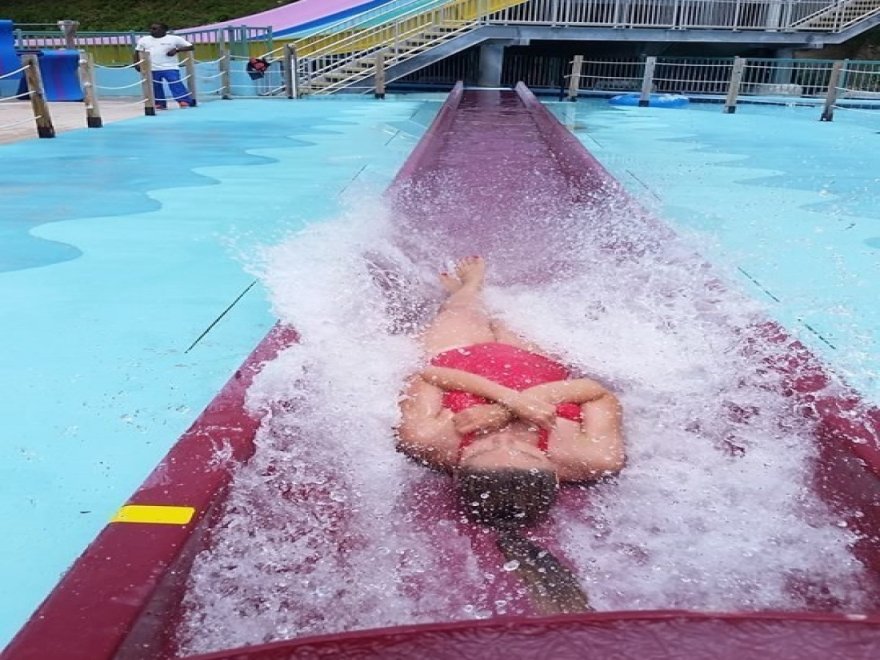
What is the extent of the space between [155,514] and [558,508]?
914 millimetres

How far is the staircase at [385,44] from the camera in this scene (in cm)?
1363

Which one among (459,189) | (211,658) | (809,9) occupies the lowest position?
(459,189)

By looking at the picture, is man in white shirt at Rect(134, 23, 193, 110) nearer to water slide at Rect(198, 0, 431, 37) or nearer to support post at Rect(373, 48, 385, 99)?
support post at Rect(373, 48, 385, 99)

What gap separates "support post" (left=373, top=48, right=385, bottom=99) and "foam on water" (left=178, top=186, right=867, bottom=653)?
10828 mm

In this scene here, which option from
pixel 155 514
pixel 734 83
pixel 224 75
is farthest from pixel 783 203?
pixel 224 75

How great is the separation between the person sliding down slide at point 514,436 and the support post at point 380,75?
A: 38.3 feet

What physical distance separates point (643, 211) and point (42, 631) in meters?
4.31

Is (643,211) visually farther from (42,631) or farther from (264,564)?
(42,631)

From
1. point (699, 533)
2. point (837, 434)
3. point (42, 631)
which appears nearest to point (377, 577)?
point (42, 631)

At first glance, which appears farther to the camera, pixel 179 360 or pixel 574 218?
pixel 574 218

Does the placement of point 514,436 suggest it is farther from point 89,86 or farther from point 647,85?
point 647,85

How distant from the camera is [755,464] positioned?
1.97m

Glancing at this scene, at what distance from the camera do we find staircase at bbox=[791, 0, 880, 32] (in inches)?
595

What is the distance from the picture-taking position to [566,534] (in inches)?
66.5
